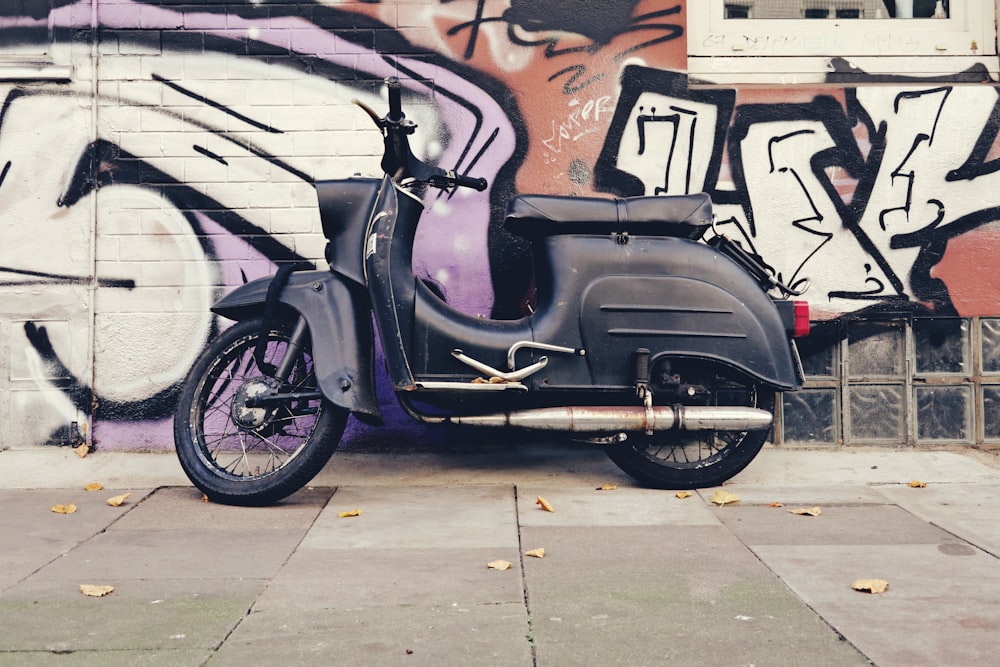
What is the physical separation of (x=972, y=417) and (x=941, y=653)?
3180 millimetres

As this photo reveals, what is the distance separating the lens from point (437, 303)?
4.41m

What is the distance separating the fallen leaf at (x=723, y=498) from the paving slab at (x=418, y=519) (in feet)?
2.97

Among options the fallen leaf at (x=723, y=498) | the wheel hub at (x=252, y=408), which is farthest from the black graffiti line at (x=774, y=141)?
the wheel hub at (x=252, y=408)

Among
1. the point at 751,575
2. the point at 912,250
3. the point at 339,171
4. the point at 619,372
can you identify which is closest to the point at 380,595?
the point at 751,575

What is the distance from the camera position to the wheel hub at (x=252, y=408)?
13.8 ft

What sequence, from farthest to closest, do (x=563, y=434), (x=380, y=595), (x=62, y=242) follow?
(x=62, y=242), (x=563, y=434), (x=380, y=595)

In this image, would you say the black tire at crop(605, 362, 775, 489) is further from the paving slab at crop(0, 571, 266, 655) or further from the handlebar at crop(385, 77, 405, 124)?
the paving slab at crop(0, 571, 266, 655)

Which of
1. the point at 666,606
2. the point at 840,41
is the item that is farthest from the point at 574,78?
the point at 666,606

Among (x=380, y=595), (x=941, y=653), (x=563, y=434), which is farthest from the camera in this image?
(x=563, y=434)

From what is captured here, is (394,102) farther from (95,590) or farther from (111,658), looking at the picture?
(111,658)

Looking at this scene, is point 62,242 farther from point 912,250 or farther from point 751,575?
point 912,250

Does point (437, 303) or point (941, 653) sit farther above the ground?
point (437, 303)

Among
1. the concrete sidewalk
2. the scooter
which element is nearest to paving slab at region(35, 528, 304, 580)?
the concrete sidewalk

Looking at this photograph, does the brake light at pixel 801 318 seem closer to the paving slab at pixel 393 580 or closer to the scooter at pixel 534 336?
the scooter at pixel 534 336
